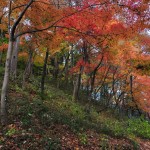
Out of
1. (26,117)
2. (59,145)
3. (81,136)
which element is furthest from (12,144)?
(81,136)

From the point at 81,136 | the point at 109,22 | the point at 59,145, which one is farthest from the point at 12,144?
the point at 109,22

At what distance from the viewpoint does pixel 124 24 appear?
11.7 m

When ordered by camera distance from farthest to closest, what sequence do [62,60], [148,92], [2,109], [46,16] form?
[62,60]
[148,92]
[46,16]
[2,109]

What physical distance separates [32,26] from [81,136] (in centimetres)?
631

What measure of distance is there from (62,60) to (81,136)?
28922 mm

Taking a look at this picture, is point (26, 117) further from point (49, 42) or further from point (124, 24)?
point (124, 24)

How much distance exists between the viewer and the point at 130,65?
16391 mm

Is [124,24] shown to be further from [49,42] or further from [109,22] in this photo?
[49,42]

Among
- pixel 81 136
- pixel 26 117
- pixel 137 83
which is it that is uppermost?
pixel 137 83

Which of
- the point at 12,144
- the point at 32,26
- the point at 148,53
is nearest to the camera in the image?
the point at 12,144

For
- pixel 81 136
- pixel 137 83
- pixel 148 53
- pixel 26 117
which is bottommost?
pixel 81 136

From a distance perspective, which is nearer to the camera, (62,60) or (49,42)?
(49,42)

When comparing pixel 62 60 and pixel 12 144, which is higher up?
pixel 62 60

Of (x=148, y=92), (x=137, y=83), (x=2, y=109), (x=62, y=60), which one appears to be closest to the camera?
(x=2, y=109)
